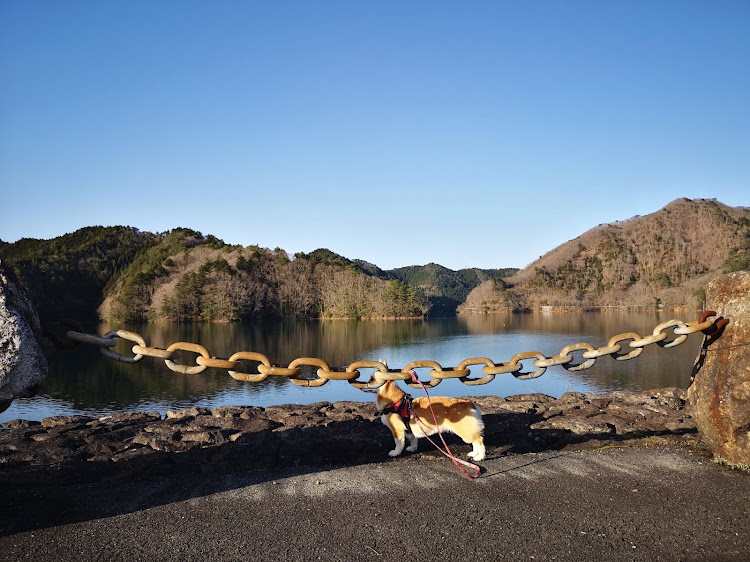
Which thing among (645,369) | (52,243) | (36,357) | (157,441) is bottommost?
(645,369)

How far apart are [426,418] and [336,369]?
5.62 feet

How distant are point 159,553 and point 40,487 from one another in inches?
77.8

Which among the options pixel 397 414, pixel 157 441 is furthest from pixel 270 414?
pixel 397 414

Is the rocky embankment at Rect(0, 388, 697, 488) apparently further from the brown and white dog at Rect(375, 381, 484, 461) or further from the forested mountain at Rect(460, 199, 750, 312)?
the forested mountain at Rect(460, 199, 750, 312)

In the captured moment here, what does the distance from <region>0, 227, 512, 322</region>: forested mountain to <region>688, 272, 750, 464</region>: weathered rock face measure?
74.7 metres

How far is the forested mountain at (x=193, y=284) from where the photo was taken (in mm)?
76625

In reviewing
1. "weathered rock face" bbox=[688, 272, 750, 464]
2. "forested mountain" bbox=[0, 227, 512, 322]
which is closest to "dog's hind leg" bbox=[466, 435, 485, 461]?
"weathered rock face" bbox=[688, 272, 750, 464]

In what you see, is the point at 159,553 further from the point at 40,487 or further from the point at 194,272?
the point at 194,272

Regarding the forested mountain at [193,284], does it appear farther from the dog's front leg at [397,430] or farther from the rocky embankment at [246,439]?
the dog's front leg at [397,430]

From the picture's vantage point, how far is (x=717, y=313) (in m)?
4.91

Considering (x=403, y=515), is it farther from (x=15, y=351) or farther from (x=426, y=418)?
(x=15, y=351)

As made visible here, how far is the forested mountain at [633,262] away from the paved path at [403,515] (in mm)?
106448

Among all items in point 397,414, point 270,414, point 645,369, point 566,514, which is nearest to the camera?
point 566,514

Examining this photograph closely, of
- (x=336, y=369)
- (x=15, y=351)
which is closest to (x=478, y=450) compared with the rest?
(x=336, y=369)
